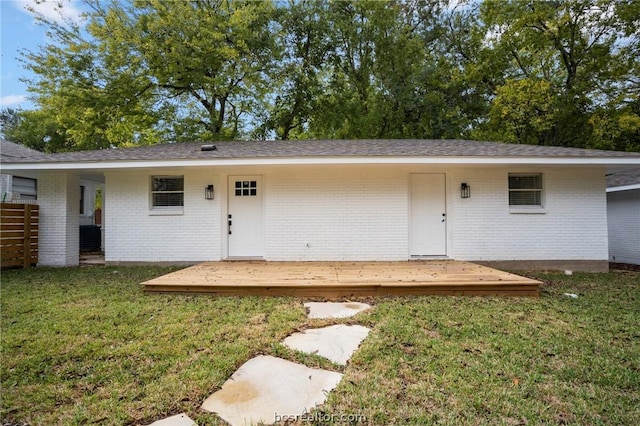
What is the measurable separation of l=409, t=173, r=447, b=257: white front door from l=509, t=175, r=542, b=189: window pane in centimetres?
163

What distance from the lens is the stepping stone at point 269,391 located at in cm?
Result: 199

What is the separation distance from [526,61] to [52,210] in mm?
17524

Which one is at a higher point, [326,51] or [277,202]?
[326,51]

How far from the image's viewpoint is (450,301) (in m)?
4.48

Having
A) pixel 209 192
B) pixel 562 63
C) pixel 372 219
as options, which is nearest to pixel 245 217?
pixel 209 192

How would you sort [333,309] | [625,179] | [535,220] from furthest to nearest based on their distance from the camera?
[625,179] < [535,220] < [333,309]

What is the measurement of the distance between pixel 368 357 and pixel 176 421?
4.99 ft

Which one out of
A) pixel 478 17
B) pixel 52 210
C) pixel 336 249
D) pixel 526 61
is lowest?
pixel 336 249

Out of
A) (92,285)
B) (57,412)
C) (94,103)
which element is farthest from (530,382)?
(94,103)

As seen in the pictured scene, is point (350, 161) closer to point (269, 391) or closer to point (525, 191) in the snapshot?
point (525, 191)

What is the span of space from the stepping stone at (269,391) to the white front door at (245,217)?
5.23 metres

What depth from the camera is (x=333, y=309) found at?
4.19 meters

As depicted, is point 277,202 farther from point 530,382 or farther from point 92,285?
point 530,382

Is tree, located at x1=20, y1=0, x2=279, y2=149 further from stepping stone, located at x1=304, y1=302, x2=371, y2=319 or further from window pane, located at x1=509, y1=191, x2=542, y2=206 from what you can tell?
stepping stone, located at x1=304, y1=302, x2=371, y2=319
